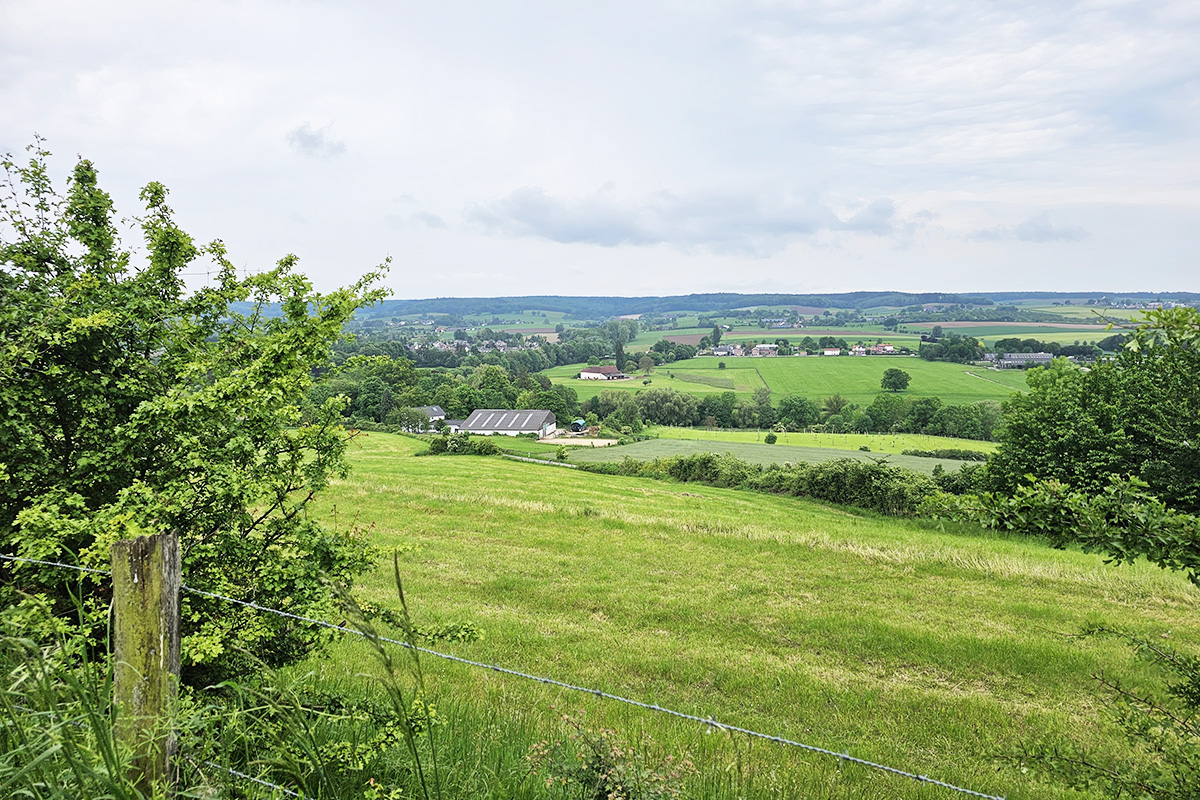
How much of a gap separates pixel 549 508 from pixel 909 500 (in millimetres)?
19380

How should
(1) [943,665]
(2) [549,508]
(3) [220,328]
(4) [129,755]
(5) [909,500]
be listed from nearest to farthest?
(4) [129,755]
(3) [220,328]
(1) [943,665]
(2) [549,508]
(5) [909,500]

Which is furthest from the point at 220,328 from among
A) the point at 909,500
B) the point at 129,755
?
the point at 909,500

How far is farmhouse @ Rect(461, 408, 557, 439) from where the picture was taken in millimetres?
89875

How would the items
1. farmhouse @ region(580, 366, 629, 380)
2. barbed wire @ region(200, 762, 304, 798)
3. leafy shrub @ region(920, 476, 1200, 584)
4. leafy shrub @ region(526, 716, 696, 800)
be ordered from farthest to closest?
farmhouse @ region(580, 366, 629, 380) < leafy shrub @ region(526, 716, 696, 800) < leafy shrub @ region(920, 476, 1200, 584) < barbed wire @ region(200, 762, 304, 798)

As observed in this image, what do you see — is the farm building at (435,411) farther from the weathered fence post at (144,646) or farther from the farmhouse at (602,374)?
the weathered fence post at (144,646)

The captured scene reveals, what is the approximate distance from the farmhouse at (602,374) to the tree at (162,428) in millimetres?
129112

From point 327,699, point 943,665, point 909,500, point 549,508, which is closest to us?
point 327,699

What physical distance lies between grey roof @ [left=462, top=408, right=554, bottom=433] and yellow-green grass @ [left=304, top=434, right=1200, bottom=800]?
69.9m

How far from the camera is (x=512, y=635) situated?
9859mm

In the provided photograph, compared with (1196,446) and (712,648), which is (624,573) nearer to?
(712,648)

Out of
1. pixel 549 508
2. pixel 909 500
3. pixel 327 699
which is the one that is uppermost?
pixel 327 699

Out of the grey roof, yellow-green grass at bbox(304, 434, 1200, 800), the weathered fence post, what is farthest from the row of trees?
the weathered fence post

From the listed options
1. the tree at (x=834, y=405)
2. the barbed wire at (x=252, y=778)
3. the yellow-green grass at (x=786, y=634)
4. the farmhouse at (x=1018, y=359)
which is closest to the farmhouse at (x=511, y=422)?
the tree at (x=834, y=405)

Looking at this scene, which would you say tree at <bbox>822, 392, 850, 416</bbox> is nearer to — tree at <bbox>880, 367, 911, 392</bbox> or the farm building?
tree at <bbox>880, 367, 911, 392</bbox>
